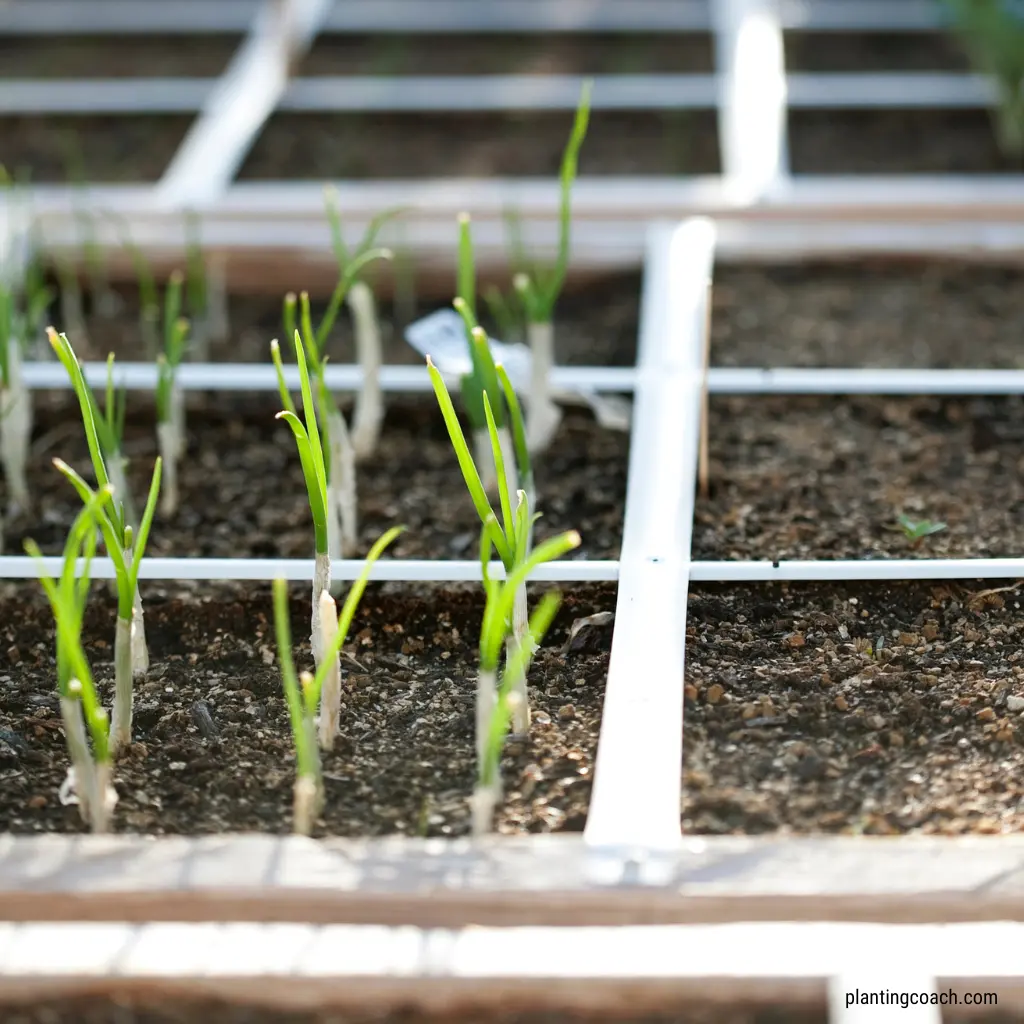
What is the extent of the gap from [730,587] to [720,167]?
1143 millimetres

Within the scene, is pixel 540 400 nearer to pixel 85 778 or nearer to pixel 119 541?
pixel 119 541

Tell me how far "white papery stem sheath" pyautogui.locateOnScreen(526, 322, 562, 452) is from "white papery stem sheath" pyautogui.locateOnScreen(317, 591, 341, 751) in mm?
472

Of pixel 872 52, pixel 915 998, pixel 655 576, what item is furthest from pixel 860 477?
pixel 872 52

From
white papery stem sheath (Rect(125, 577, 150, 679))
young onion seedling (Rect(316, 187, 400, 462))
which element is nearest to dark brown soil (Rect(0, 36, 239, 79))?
young onion seedling (Rect(316, 187, 400, 462))

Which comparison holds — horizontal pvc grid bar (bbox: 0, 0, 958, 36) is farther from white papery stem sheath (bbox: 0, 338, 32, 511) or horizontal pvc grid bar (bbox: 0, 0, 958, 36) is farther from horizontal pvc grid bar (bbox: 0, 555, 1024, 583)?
horizontal pvc grid bar (bbox: 0, 555, 1024, 583)

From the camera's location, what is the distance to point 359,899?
3.03 ft

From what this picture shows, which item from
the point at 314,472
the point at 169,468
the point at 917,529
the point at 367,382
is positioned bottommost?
the point at 314,472

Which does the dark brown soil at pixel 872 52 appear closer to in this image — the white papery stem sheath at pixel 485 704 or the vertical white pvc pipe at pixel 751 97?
the vertical white pvc pipe at pixel 751 97

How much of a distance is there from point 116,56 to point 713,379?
1.84 m

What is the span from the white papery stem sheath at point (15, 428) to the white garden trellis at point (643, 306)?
94 millimetres

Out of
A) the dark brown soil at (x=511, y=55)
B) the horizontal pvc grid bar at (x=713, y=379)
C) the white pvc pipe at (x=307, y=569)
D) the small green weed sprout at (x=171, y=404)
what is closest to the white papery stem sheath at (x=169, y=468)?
the small green weed sprout at (x=171, y=404)

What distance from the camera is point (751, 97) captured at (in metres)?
2.23

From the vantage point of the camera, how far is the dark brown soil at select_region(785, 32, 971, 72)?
104 inches

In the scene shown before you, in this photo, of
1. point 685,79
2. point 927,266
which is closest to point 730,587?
point 927,266
